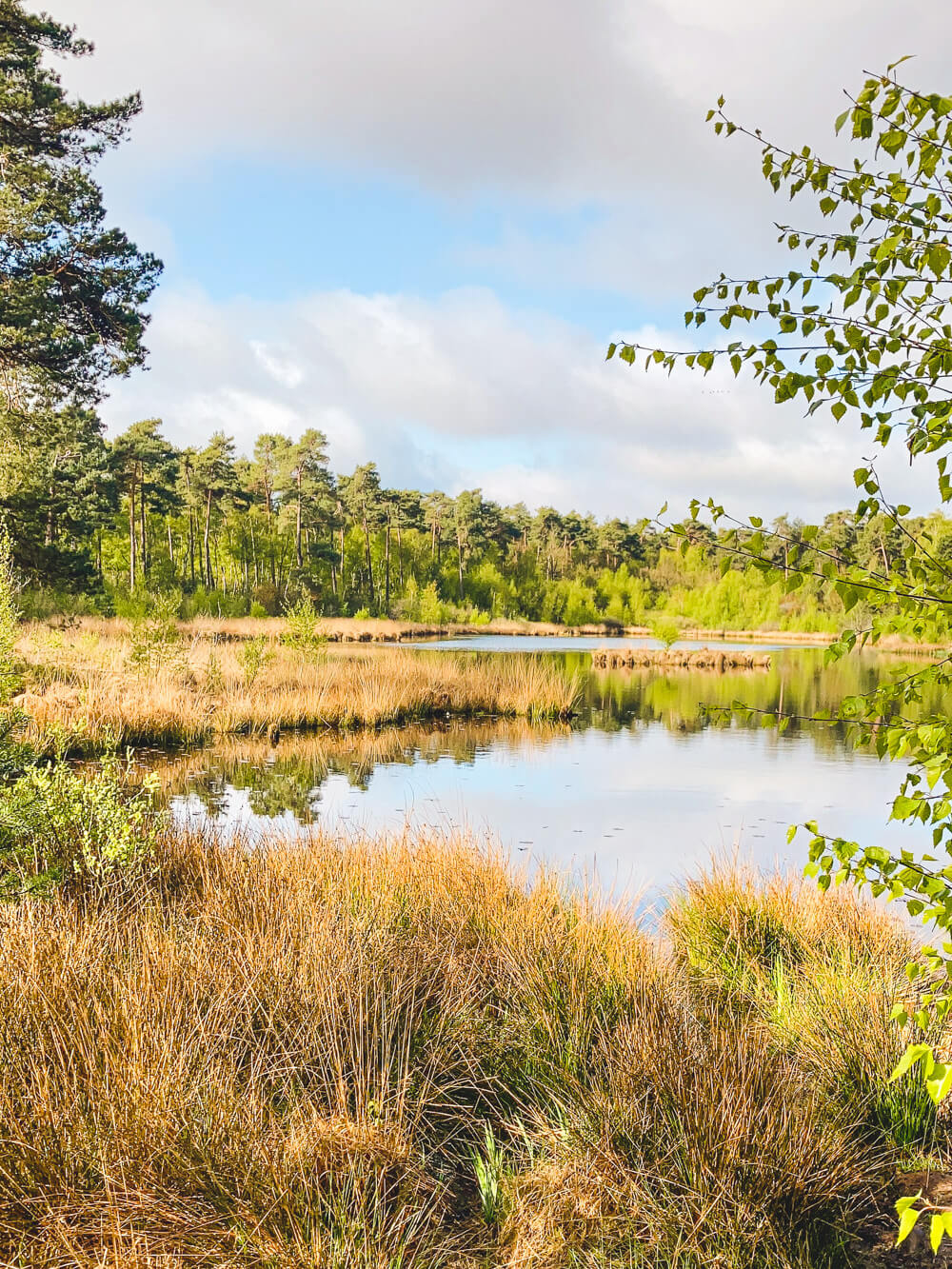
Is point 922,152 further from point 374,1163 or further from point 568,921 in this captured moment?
point 568,921

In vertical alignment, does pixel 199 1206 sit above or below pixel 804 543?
below

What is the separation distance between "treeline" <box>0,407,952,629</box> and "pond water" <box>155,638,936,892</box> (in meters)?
7.69

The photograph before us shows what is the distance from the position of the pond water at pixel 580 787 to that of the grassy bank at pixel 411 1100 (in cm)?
232

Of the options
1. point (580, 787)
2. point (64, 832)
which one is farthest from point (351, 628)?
point (64, 832)

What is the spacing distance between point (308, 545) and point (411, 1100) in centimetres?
5887

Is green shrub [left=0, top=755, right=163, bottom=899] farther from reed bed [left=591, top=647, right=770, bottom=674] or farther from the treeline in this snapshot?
reed bed [left=591, top=647, right=770, bottom=674]

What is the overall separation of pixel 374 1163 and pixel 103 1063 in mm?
920

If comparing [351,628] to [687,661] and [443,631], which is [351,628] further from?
[687,661]

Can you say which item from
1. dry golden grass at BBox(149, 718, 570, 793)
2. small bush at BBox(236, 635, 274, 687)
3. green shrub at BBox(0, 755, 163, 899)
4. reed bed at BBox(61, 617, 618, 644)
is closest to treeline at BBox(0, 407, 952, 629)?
reed bed at BBox(61, 617, 618, 644)

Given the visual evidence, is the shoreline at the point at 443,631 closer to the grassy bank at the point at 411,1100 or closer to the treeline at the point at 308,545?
the treeline at the point at 308,545

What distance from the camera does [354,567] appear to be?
72.6m

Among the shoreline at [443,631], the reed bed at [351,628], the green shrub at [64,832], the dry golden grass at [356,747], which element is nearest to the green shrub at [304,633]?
the dry golden grass at [356,747]

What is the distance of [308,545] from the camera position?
60.4 m

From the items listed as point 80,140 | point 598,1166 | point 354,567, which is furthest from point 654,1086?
point 354,567
